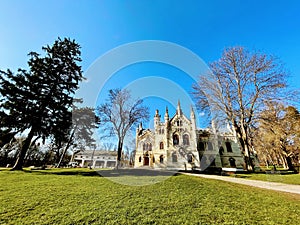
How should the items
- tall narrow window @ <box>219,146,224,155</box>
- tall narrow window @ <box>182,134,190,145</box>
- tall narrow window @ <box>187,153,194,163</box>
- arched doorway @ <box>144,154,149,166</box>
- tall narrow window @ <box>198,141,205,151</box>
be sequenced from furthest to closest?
tall narrow window @ <box>219,146,224,155</box>
tall narrow window @ <box>198,141,205,151</box>
arched doorway @ <box>144,154,149,166</box>
tall narrow window @ <box>182,134,190,145</box>
tall narrow window @ <box>187,153,194,163</box>

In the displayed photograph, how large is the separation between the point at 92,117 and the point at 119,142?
622cm

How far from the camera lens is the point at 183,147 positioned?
28125mm

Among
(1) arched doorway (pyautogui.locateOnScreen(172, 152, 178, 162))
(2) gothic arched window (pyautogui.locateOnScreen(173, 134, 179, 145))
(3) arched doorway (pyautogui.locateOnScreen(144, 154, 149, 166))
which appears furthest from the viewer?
(3) arched doorway (pyautogui.locateOnScreen(144, 154, 149, 166))

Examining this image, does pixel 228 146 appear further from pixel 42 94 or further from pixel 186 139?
pixel 42 94

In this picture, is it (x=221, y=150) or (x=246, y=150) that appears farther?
(x=221, y=150)

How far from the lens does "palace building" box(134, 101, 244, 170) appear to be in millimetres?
27531

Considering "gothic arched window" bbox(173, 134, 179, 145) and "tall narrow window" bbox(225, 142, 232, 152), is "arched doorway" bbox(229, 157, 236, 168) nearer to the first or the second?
"tall narrow window" bbox(225, 142, 232, 152)

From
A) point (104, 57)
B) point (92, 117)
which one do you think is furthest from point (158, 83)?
point (92, 117)

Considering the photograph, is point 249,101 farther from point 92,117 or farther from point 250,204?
point 92,117

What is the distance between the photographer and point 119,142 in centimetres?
1914

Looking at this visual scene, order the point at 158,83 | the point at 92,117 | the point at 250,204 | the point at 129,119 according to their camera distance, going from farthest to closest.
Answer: the point at 92,117, the point at 129,119, the point at 158,83, the point at 250,204

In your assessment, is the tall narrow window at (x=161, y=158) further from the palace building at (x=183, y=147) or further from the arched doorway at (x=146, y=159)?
the arched doorway at (x=146, y=159)

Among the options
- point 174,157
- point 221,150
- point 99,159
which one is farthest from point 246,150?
point 99,159

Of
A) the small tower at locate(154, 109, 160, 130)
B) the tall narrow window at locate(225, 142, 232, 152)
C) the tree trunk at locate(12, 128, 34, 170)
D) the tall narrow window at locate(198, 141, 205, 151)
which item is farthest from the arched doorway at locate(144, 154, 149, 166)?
the tree trunk at locate(12, 128, 34, 170)
